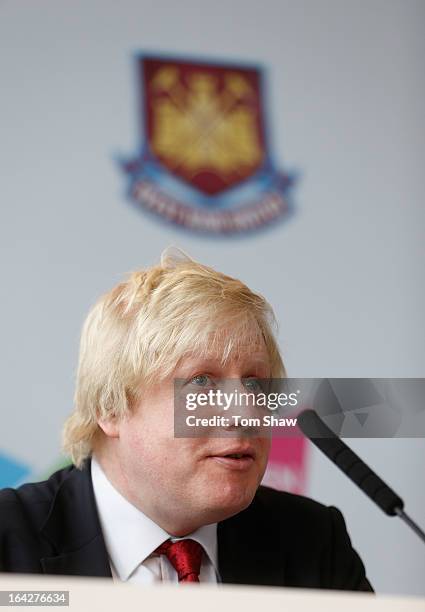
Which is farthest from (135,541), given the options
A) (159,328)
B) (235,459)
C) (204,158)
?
(204,158)

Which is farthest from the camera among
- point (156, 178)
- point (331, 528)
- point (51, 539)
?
point (156, 178)

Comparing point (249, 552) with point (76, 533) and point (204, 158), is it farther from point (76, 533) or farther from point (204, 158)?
point (204, 158)

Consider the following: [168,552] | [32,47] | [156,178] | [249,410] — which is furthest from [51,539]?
[32,47]

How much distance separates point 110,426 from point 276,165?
2.29 feet

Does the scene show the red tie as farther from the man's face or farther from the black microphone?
the black microphone

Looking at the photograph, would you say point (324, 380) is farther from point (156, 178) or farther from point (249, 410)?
point (156, 178)

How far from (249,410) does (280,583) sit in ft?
0.83

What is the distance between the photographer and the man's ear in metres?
1.09

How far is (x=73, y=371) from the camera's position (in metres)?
1.43

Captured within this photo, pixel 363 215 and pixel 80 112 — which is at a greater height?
pixel 80 112

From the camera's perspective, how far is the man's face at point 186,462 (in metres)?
1.03

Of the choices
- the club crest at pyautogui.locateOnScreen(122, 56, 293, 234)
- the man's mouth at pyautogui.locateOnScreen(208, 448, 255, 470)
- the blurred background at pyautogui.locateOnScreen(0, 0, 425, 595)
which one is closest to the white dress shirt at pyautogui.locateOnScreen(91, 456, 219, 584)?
the man's mouth at pyautogui.locateOnScreen(208, 448, 255, 470)

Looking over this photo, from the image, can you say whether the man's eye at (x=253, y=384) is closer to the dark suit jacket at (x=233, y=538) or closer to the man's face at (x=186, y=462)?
the man's face at (x=186, y=462)

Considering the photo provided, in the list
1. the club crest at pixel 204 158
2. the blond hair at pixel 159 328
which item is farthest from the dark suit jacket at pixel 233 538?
the club crest at pixel 204 158
